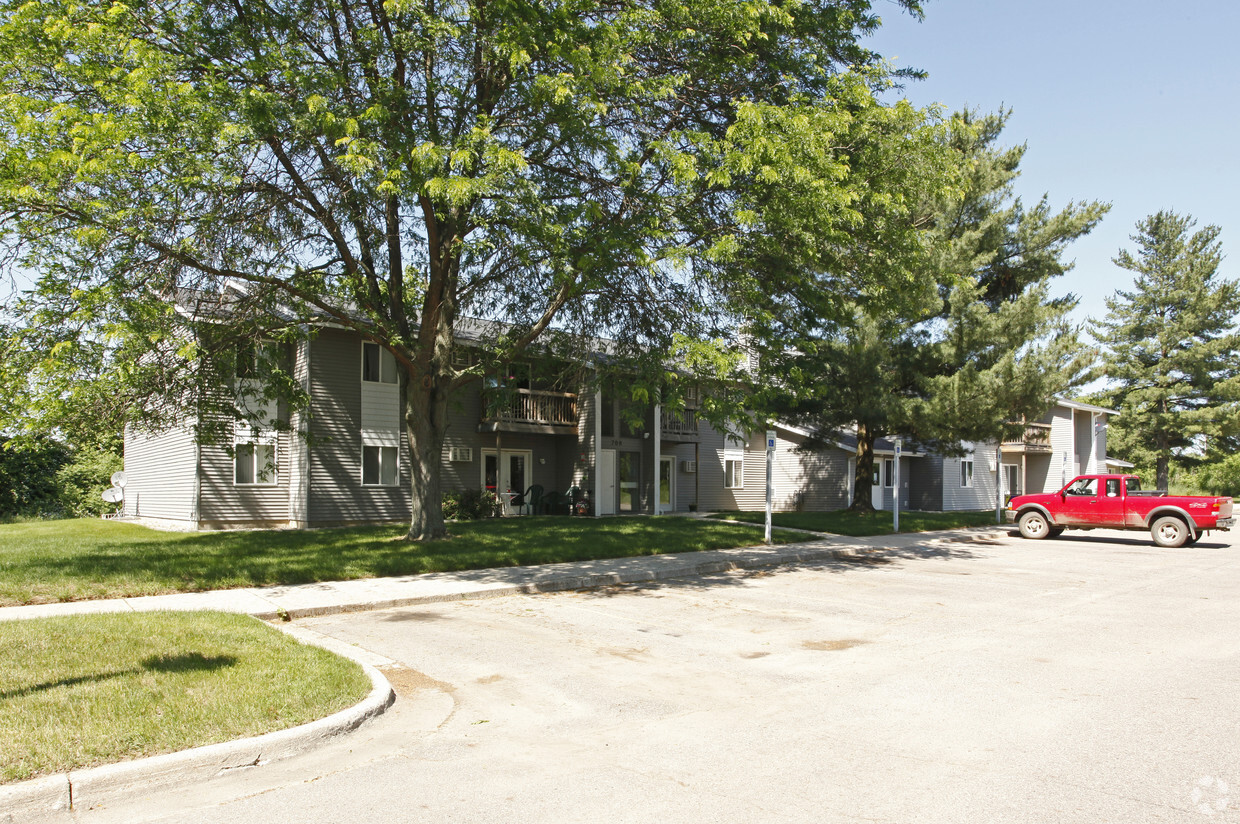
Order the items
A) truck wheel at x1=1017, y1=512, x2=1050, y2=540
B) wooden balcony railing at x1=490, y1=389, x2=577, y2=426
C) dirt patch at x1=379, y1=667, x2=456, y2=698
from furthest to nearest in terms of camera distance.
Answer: wooden balcony railing at x1=490, y1=389, x2=577, y2=426, truck wheel at x1=1017, y1=512, x2=1050, y2=540, dirt patch at x1=379, y1=667, x2=456, y2=698

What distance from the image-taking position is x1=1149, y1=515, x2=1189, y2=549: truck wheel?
21453 millimetres

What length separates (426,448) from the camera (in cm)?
1717

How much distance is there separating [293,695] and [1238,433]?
5282 cm

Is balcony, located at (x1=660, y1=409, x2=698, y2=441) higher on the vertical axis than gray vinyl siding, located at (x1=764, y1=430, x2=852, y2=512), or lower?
higher

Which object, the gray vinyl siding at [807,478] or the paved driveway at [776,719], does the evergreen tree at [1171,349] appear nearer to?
the gray vinyl siding at [807,478]

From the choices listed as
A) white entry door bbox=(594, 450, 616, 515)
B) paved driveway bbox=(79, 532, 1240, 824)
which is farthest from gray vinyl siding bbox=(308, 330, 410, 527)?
paved driveway bbox=(79, 532, 1240, 824)

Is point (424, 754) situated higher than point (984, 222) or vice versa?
point (984, 222)

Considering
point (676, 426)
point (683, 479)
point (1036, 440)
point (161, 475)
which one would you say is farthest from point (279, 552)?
point (1036, 440)

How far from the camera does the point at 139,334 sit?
12.4m

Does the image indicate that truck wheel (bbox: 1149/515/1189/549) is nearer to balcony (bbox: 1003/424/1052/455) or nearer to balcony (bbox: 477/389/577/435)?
balcony (bbox: 477/389/577/435)

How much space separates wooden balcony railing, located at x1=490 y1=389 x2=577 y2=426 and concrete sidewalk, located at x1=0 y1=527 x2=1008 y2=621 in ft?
35.2

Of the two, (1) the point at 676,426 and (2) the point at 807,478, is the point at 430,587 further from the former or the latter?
(2) the point at 807,478

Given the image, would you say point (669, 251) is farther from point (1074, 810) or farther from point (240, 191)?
point (1074, 810)

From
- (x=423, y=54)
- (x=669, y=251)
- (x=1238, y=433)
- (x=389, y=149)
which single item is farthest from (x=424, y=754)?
(x=1238, y=433)
